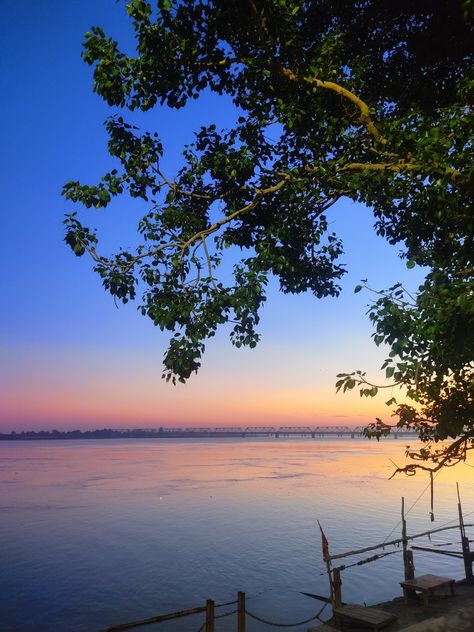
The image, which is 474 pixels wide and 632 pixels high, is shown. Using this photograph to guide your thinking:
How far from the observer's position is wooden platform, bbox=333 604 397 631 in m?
13.6

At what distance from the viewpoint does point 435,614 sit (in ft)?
48.5

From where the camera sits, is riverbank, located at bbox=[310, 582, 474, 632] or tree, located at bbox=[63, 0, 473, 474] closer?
tree, located at bbox=[63, 0, 473, 474]

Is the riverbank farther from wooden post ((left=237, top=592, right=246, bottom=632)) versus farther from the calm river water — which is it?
the calm river water

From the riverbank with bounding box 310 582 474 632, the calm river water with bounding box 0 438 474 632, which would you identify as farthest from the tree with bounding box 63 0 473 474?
the calm river water with bounding box 0 438 474 632

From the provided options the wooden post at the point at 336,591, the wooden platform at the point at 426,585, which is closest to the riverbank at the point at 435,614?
the wooden platform at the point at 426,585

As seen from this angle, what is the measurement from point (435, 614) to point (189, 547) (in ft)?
74.6

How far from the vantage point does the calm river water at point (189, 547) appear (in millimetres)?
22906

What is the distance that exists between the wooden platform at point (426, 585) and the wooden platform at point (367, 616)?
6.74 feet

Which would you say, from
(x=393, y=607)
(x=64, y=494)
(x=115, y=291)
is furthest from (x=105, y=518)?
(x=115, y=291)

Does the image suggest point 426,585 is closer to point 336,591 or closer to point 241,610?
point 336,591

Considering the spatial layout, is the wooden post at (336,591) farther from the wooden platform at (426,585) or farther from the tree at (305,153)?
the tree at (305,153)

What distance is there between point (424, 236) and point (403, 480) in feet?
253

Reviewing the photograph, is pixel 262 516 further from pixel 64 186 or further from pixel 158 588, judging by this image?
pixel 64 186

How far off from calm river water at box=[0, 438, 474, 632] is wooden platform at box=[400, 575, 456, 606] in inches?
230
